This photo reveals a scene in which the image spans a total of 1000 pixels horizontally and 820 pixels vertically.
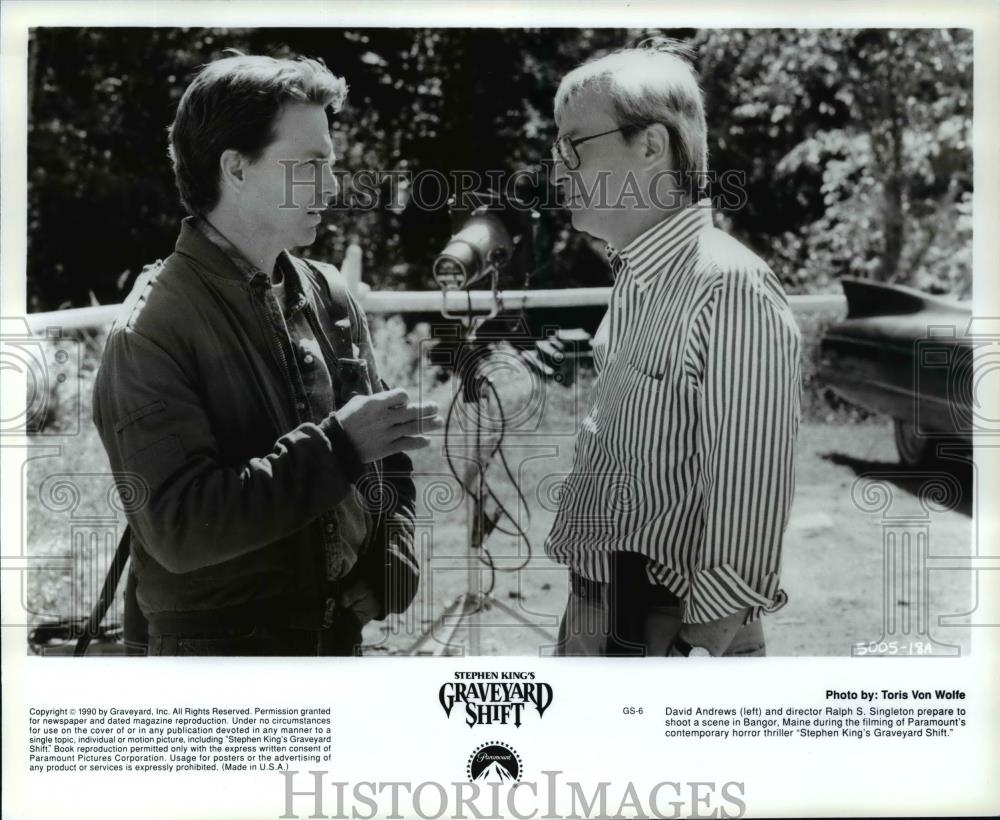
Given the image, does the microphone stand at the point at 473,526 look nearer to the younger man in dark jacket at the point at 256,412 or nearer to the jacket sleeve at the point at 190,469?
the younger man in dark jacket at the point at 256,412

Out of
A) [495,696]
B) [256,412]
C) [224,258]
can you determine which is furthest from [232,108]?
[495,696]

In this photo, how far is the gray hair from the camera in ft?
9.78

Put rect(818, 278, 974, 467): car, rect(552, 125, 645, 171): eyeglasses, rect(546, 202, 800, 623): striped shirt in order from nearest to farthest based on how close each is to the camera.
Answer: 1. rect(546, 202, 800, 623): striped shirt
2. rect(552, 125, 645, 171): eyeglasses
3. rect(818, 278, 974, 467): car

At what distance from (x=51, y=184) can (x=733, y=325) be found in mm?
1854

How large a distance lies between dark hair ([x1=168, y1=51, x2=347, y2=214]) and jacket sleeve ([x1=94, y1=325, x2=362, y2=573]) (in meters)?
0.44

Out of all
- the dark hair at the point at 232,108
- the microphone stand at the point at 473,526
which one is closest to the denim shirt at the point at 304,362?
the dark hair at the point at 232,108

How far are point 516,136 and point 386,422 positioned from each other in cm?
85

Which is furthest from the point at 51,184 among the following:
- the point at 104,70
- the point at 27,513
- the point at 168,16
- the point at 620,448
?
the point at 620,448

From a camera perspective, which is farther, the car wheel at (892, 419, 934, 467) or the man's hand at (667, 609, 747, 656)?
the car wheel at (892, 419, 934, 467)

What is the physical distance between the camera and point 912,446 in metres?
3.18

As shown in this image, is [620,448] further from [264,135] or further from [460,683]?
[264,135]

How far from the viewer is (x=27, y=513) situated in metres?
3.12

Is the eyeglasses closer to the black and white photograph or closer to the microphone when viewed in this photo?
the black and white photograph

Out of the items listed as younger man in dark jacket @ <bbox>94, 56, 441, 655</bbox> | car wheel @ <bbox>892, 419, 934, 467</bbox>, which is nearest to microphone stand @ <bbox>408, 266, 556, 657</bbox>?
younger man in dark jacket @ <bbox>94, 56, 441, 655</bbox>
